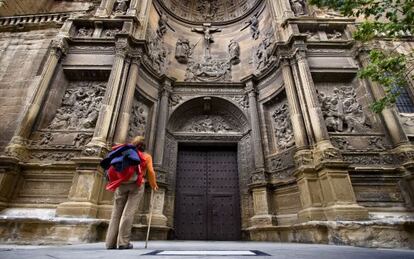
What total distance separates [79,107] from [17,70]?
3.57 m

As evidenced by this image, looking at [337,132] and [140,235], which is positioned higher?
[337,132]

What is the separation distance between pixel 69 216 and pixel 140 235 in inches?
78.8

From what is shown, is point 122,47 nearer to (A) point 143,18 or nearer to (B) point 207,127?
(A) point 143,18

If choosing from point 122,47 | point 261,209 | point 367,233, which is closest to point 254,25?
point 122,47

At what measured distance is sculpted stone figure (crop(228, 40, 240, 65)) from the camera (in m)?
10.9

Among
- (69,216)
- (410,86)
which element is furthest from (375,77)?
(69,216)

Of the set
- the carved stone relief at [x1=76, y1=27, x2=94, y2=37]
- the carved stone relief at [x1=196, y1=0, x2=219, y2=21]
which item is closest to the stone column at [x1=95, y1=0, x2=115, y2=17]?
the carved stone relief at [x1=76, y1=27, x2=94, y2=37]

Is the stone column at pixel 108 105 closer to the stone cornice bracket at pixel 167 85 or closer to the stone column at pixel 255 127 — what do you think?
the stone cornice bracket at pixel 167 85

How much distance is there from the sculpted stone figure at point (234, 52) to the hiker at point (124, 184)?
8714 millimetres

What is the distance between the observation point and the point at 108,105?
6.96 meters

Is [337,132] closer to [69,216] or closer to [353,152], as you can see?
[353,152]

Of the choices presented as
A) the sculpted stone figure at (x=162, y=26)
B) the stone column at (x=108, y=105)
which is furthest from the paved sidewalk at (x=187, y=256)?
the sculpted stone figure at (x=162, y=26)

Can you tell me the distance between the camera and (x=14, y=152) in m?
6.13

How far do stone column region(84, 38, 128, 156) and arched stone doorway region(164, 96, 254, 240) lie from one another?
2668mm
